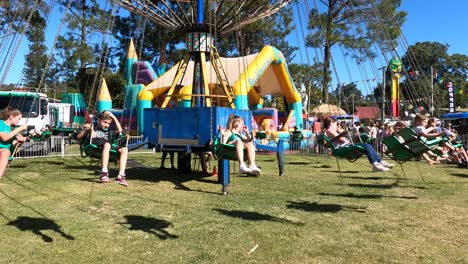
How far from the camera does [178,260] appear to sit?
436 cm

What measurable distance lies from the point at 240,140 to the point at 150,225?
2.03 metres

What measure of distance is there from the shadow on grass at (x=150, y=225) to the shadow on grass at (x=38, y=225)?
89 centimetres

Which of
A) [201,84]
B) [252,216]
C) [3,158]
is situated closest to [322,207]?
[252,216]

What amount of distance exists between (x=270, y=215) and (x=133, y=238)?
2175 millimetres

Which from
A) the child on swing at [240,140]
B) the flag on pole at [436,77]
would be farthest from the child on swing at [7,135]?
the flag on pole at [436,77]

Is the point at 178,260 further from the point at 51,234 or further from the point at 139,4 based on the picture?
the point at 139,4

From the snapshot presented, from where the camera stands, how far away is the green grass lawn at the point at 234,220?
457 centimetres

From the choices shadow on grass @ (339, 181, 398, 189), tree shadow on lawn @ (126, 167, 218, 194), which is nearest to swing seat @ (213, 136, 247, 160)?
tree shadow on lawn @ (126, 167, 218, 194)

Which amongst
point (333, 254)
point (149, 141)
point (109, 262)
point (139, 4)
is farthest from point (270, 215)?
point (139, 4)

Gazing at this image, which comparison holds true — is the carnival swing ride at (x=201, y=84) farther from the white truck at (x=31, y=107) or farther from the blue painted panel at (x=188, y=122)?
the white truck at (x=31, y=107)

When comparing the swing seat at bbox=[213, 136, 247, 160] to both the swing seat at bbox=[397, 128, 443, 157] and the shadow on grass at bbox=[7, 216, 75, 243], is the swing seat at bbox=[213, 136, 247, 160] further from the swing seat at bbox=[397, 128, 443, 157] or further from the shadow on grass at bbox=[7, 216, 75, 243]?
the swing seat at bbox=[397, 128, 443, 157]

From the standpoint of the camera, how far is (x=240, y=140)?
22.5ft

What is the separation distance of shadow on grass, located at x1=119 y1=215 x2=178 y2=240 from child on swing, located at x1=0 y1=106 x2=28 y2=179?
178 centimetres

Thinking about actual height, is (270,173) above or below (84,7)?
below
